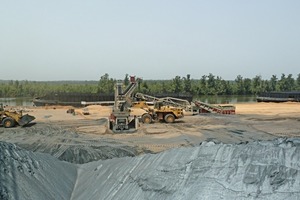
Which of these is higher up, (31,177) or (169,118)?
(31,177)

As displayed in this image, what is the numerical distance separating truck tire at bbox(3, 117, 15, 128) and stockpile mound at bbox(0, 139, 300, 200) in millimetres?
11860

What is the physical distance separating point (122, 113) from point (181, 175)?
1113 centimetres

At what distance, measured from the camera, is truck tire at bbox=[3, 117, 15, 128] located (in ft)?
59.4

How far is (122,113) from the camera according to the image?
54.6 feet

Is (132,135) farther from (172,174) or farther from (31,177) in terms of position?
(172,174)

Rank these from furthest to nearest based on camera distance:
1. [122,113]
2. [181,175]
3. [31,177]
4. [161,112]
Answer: [161,112]
[122,113]
[31,177]
[181,175]

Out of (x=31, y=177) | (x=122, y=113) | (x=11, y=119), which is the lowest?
(x=11, y=119)

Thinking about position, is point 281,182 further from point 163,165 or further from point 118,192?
point 118,192

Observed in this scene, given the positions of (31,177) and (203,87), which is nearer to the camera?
(31,177)

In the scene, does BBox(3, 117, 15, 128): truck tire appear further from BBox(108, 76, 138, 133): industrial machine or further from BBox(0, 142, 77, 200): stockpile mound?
BBox(0, 142, 77, 200): stockpile mound

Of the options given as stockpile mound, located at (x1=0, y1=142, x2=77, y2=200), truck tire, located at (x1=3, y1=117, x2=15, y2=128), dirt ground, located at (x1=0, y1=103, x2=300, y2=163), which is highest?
stockpile mound, located at (x1=0, y1=142, x2=77, y2=200)

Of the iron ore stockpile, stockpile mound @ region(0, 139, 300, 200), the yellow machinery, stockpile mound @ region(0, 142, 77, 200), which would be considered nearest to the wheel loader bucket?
the yellow machinery

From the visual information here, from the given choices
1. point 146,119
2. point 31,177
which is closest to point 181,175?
point 31,177

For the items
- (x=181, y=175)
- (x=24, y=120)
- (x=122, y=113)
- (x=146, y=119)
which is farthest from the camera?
(x=146, y=119)
